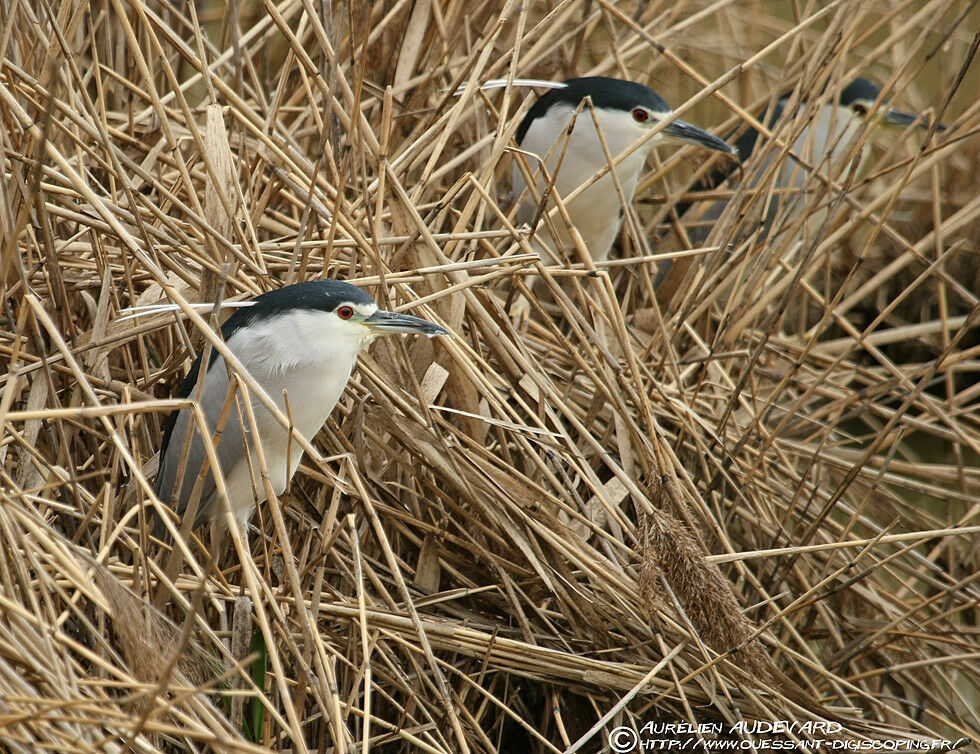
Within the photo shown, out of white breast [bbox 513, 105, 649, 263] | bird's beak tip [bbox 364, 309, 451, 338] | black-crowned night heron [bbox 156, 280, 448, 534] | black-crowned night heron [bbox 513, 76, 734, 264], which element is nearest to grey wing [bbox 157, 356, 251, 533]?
black-crowned night heron [bbox 156, 280, 448, 534]

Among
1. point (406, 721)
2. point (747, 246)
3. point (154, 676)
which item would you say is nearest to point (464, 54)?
point (747, 246)

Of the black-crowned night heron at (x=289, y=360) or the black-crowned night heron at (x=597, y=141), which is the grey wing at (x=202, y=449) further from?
the black-crowned night heron at (x=597, y=141)

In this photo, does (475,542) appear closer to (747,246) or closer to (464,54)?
(747,246)

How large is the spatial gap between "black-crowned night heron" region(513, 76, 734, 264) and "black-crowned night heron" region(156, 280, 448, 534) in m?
Result: 1.00

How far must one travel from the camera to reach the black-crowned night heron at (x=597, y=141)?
9.43 ft

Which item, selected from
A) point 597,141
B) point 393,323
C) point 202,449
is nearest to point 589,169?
point 597,141

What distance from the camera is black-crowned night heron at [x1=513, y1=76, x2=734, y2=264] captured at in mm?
2873

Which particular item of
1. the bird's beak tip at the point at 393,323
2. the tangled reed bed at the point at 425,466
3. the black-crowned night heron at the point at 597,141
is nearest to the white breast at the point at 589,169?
the black-crowned night heron at the point at 597,141

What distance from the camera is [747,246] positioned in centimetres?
256

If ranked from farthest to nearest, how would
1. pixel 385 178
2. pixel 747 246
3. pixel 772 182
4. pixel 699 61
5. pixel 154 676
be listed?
1. pixel 699 61
2. pixel 747 246
3. pixel 772 182
4. pixel 385 178
5. pixel 154 676

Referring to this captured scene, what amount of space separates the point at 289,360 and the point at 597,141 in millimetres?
1495

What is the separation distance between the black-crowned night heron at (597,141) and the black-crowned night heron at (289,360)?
1.00 m

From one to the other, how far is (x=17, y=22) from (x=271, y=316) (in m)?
0.93

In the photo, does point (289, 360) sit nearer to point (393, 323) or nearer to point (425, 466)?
point (393, 323)
